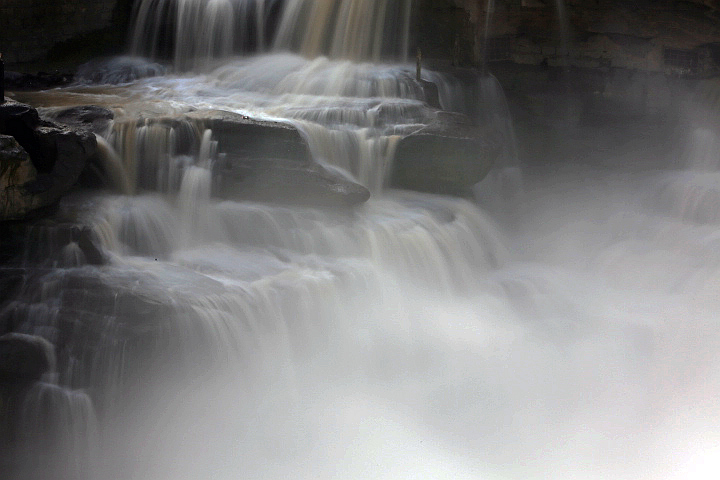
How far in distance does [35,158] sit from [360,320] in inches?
121

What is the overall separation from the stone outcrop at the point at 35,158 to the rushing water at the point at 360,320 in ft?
0.96

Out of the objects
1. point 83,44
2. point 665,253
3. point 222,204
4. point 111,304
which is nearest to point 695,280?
point 665,253

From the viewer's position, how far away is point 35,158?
636 centimetres

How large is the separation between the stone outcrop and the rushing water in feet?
0.96

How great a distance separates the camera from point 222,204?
719 cm

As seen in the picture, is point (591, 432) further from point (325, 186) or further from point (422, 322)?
point (325, 186)

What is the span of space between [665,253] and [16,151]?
7086mm

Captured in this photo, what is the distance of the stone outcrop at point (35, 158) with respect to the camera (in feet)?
19.1

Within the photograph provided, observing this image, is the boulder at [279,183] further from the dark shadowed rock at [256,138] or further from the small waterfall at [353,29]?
the small waterfall at [353,29]

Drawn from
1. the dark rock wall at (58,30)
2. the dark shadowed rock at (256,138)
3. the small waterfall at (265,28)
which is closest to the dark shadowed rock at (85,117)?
the dark shadowed rock at (256,138)

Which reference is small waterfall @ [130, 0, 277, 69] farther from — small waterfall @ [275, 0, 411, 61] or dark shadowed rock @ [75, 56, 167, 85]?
small waterfall @ [275, 0, 411, 61]

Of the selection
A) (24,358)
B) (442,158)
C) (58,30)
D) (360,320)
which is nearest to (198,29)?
(58,30)

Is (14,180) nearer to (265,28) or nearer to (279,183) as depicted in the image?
(279,183)

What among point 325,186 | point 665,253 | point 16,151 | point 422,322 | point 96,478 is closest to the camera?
point 96,478
